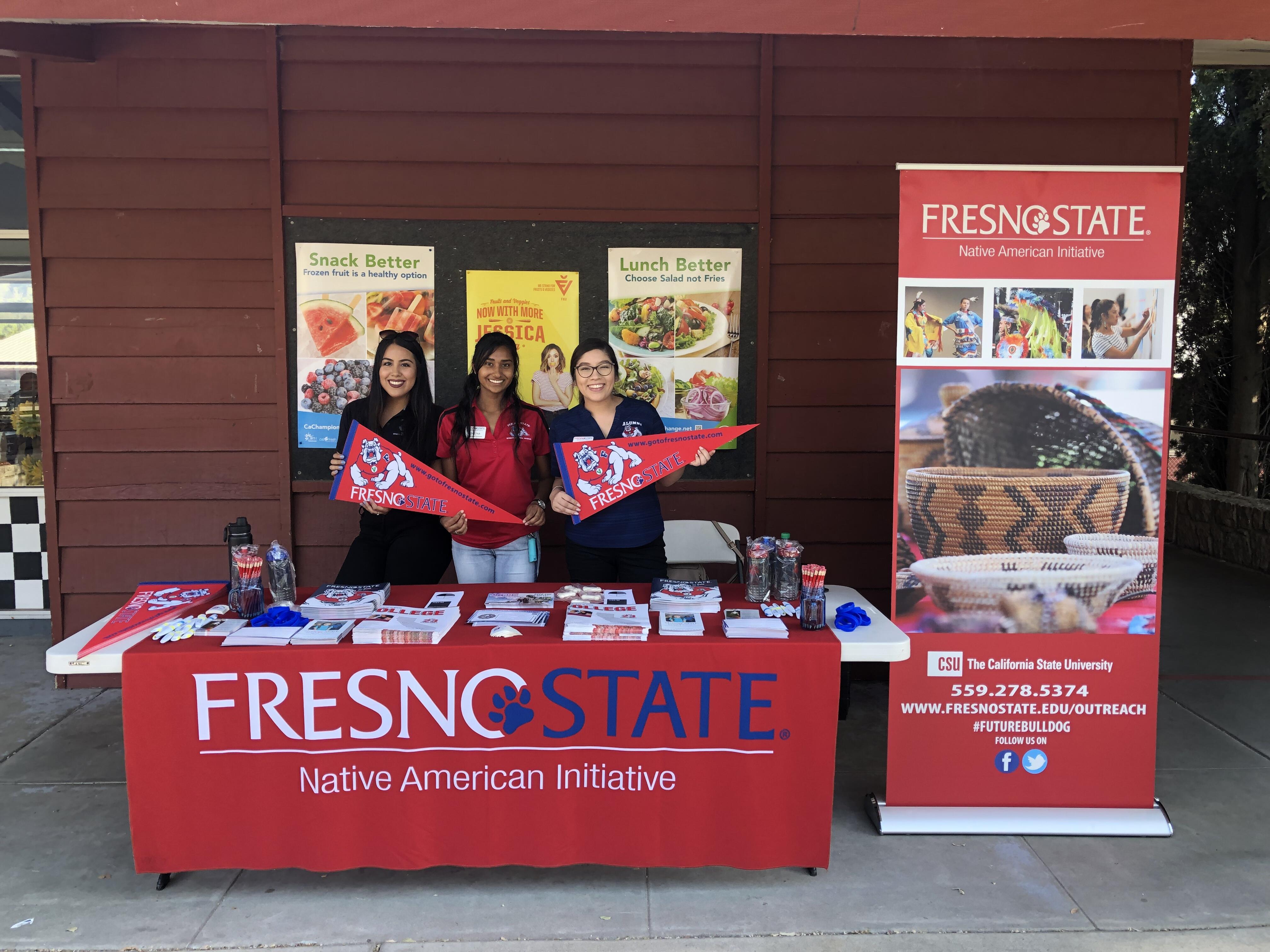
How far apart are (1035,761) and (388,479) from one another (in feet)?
8.02

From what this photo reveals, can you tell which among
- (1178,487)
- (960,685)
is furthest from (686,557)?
(1178,487)

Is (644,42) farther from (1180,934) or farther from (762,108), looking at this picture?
(1180,934)

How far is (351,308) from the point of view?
423 cm

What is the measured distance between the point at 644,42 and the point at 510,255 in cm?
117

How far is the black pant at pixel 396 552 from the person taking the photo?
11.6ft

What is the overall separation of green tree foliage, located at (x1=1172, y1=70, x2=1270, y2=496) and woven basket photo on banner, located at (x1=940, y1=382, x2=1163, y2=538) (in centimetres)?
598

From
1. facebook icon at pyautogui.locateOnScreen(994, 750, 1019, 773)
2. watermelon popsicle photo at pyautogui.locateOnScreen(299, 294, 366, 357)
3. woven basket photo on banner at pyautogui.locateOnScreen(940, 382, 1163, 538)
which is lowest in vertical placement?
facebook icon at pyautogui.locateOnScreen(994, 750, 1019, 773)

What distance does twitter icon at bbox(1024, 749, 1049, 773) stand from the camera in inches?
118

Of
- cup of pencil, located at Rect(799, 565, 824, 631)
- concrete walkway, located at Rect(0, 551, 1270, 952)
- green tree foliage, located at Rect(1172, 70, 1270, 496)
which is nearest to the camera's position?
concrete walkway, located at Rect(0, 551, 1270, 952)

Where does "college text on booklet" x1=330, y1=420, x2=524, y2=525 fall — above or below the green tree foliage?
below

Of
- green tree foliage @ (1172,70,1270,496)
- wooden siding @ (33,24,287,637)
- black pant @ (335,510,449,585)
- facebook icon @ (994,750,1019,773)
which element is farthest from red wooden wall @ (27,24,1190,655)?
green tree foliage @ (1172,70,1270,496)

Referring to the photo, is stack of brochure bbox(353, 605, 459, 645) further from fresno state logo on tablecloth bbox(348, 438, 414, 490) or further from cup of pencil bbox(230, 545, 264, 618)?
fresno state logo on tablecloth bbox(348, 438, 414, 490)

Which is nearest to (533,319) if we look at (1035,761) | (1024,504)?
(1024,504)

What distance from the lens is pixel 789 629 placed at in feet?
8.83
